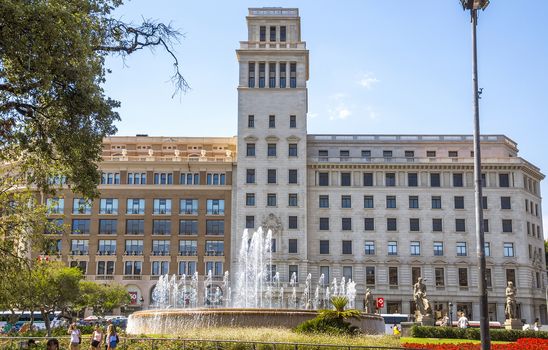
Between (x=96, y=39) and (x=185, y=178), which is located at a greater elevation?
(x=185, y=178)

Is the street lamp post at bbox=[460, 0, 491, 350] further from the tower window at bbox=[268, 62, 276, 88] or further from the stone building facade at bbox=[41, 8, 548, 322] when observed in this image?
the tower window at bbox=[268, 62, 276, 88]

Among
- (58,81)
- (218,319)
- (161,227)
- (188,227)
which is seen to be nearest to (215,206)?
(188,227)

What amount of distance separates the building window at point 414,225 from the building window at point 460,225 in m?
4.17

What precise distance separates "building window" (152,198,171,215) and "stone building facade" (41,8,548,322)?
0.13 m

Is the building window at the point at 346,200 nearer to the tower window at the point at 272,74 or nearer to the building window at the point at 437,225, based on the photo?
the building window at the point at 437,225

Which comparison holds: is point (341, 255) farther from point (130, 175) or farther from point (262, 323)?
point (262, 323)

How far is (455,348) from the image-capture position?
2452cm

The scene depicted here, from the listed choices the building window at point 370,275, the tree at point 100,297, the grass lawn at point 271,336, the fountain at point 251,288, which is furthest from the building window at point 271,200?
the grass lawn at point 271,336

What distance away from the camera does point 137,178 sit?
8106 centimetres

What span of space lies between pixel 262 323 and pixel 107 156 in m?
60.8

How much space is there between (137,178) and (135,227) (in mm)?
5664

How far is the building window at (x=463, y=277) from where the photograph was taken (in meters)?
76.7

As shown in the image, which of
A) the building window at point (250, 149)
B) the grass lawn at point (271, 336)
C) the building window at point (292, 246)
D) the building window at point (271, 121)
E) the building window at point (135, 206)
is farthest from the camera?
the building window at point (135, 206)

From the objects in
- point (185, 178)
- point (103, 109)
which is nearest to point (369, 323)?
point (103, 109)
